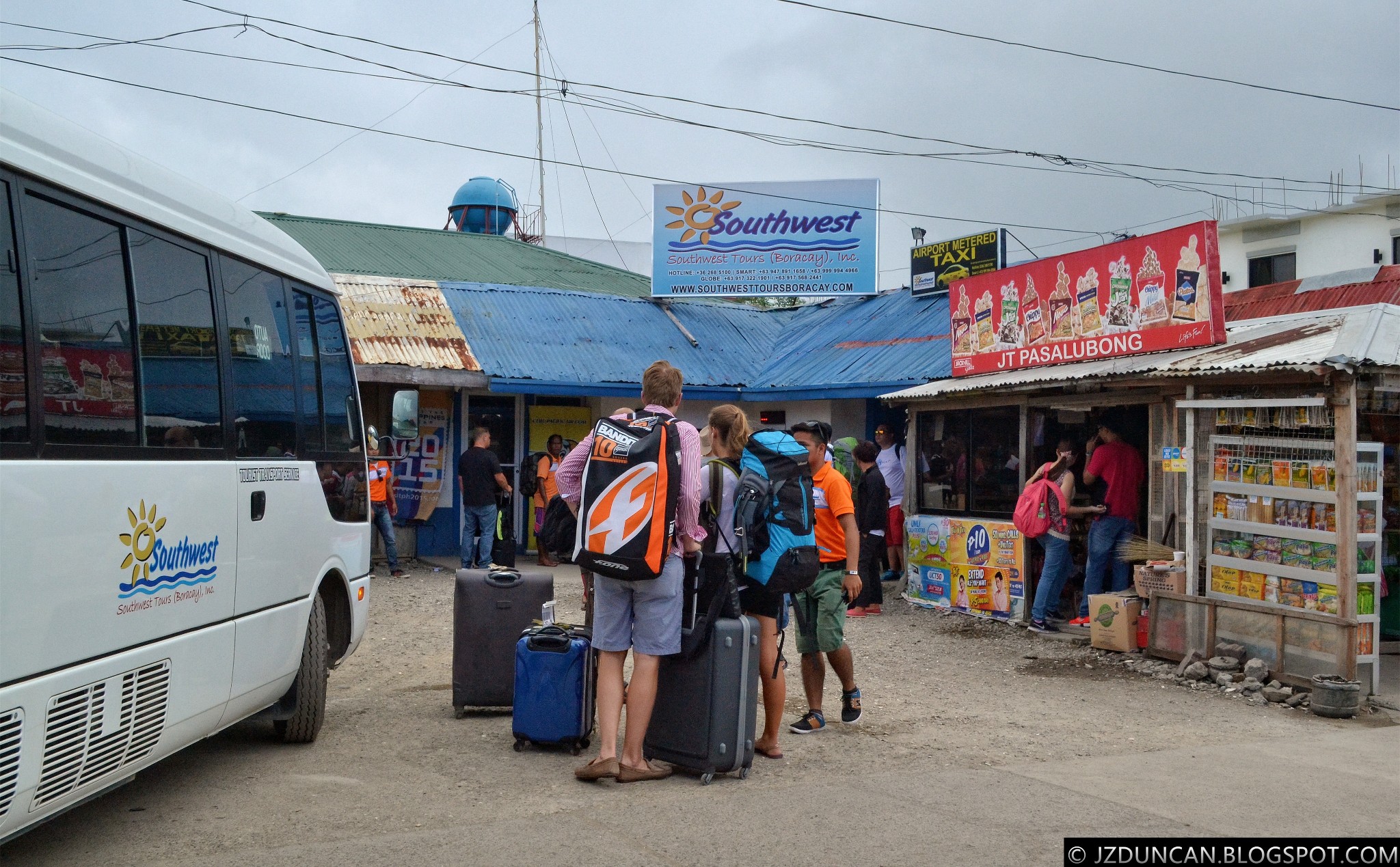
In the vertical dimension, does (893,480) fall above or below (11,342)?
below

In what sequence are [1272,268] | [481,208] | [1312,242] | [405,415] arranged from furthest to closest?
1. [1272,268]
2. [1312,242]
3. [481,208]
4. [405,415]

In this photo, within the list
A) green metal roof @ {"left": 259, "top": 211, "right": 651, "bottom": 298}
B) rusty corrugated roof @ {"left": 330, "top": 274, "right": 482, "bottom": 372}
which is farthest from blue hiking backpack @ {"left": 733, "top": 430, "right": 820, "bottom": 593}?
green metal roof @ {"left": 259, "top": 211, "right": 651, "bottom": 298}

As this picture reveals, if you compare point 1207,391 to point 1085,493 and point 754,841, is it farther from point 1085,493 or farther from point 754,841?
point 754,841

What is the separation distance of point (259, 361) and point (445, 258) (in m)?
14.0

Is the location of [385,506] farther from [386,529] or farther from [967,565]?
[967,565]

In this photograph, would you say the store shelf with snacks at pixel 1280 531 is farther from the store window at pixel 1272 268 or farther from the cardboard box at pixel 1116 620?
the store window at pixel 1272 268

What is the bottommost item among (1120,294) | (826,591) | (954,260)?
(826,591)

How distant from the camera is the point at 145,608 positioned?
4215mm

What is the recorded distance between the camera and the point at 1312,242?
3469 cm

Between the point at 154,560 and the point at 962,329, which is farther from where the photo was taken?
the point at 962,329

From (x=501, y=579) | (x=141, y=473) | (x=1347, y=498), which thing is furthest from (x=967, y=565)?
(x=141, y=473)

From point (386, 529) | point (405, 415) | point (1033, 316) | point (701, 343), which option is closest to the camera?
point (405, 415)

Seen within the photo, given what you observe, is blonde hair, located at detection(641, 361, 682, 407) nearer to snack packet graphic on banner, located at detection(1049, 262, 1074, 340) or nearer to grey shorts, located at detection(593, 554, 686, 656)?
grey shorts, located at detection(593, 554, 686, 656)

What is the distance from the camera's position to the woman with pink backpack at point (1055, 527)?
34.9 feet
